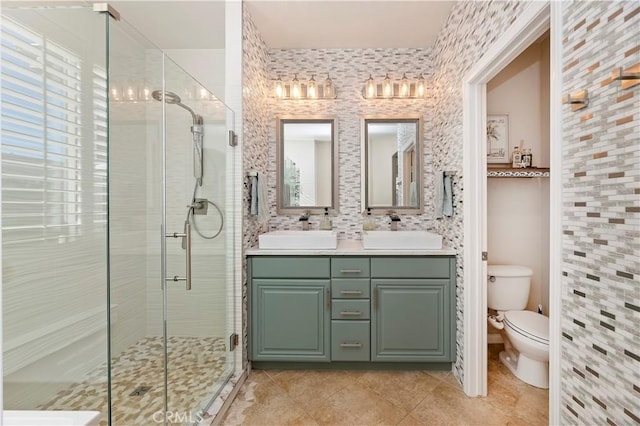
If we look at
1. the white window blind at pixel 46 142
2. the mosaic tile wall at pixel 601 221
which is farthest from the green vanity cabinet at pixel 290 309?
the mosaic tile wall at pixel 601 221

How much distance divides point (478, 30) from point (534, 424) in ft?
7.57

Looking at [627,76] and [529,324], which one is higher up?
[627,76]

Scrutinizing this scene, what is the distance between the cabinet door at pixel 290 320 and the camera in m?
2.17

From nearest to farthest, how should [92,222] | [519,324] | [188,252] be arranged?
1. [92,222]
2. [188,252]
3. [519,324]

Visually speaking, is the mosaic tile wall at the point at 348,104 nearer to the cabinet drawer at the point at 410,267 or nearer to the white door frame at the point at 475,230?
the cabinet drawer at the point at 410,267

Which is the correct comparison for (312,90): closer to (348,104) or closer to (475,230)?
(348,104)

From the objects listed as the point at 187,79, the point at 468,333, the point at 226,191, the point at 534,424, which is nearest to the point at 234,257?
the point at 226,191

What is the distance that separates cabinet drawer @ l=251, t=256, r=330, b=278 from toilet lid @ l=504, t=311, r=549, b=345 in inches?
54.0

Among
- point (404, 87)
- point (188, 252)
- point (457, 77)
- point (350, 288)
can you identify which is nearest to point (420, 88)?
point (404, 87)

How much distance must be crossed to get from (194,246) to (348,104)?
186 centimetres

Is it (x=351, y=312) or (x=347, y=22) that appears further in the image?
(x=347, y=22)

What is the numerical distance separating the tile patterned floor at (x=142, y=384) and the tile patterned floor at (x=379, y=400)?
1.12ft

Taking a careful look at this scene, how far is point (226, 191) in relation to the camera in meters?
2.05

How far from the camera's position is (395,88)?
8.75ft
